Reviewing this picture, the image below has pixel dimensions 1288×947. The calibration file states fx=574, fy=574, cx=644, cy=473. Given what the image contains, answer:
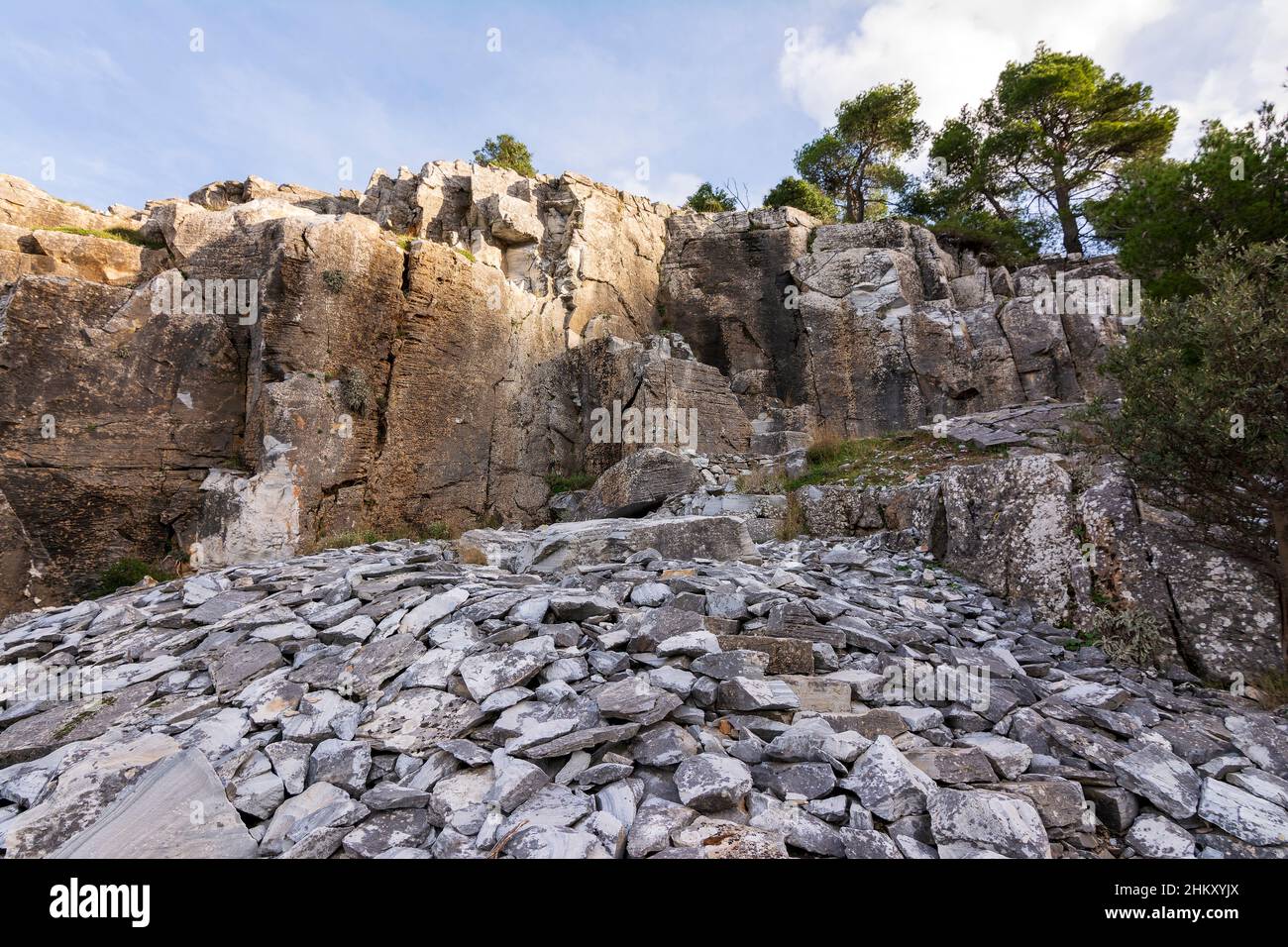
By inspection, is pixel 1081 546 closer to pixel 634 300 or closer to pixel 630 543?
pixel 630 543

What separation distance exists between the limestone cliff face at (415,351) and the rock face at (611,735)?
600 cm

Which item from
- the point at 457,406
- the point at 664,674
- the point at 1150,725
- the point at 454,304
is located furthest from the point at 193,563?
the point at 1150,725

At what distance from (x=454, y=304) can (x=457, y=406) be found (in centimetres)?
232

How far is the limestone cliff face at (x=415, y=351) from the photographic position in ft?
32.1

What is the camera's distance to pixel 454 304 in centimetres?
1298

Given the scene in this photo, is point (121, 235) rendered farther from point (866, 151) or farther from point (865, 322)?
point (866, 151)

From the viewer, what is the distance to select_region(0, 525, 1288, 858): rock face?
240cm

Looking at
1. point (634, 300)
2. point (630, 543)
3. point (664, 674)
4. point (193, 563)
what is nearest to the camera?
point (664, 674)

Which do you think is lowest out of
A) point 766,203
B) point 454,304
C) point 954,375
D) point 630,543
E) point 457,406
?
point 630,543

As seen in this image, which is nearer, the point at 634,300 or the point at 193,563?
the point at 193,563

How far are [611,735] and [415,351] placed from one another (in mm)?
11282

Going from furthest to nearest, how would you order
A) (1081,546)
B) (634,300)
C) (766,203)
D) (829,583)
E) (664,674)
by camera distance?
(766,203), (634,300), (829,583), (1081,546), (664,674)

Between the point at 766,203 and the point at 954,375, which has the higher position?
the point at 766,203

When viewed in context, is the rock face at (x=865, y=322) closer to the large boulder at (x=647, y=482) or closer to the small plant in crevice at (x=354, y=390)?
the large boulder at (x=647, y=482)
